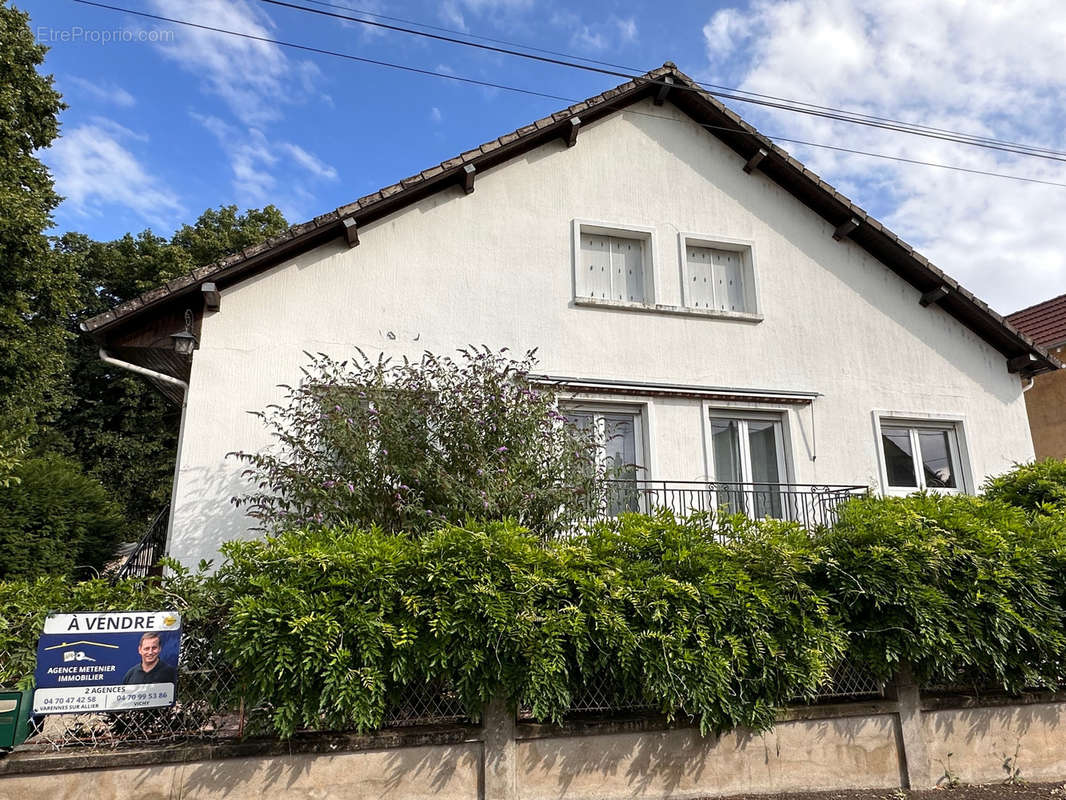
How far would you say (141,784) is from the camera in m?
4.79

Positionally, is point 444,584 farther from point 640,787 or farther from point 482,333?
point 482,333

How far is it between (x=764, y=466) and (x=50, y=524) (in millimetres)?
11251

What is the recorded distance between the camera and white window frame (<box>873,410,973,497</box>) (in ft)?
35.5

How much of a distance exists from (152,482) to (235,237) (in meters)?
9.25

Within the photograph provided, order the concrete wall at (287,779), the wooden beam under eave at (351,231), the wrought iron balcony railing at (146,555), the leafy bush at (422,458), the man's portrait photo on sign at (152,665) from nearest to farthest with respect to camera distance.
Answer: the concrete wall at (287,779) < the man's portrait photo on sign at (152,665) < the leafy bush at (422,458) < the wooden beam under eave at (351,231) < the wrought iron balcony railing at (146,555)

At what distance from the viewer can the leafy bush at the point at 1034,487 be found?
782cm

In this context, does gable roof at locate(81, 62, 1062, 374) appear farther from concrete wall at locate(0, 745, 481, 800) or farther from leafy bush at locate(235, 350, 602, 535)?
concrete wall at locate(0, 745, 481, 800)

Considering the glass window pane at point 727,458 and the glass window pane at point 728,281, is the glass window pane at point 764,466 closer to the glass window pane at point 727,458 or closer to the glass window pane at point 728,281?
the glass window pane at point 727,458

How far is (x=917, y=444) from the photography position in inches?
443

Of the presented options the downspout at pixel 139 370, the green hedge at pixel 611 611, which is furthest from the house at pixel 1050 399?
the downspout at pixel 139 370

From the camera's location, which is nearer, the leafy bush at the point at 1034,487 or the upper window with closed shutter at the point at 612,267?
the leafy bush at the point at 1034,487

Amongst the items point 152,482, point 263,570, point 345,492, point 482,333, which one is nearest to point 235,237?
point 152,482

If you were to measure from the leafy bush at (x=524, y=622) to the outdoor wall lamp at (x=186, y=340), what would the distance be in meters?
4.02

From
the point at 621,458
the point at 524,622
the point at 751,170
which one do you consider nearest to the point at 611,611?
the point at 524,622
